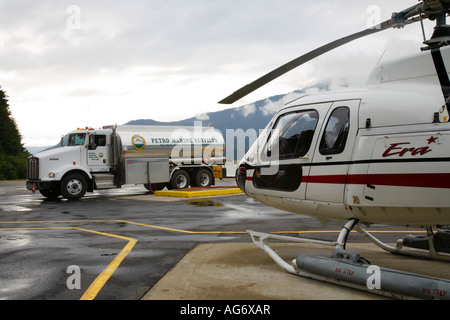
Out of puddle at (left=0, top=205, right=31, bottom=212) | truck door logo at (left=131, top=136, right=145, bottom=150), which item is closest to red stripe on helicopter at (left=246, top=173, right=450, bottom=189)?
puddle at (left=0, top=205, right=31, bottom=212)

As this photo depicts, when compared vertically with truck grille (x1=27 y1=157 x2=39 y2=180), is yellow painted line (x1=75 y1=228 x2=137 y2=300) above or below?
below

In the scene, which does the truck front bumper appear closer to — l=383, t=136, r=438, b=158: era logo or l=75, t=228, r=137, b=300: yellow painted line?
l=75, t=228, r=137, b=300: yellow painted line

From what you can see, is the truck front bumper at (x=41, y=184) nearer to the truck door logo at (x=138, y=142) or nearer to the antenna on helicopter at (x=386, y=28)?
the truck door logo at (x=138, y=142)

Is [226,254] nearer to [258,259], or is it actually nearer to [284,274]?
[258,259]

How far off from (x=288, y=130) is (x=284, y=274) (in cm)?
205

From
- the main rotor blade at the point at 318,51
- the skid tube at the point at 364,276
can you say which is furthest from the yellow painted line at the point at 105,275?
the main rotor blade at the point at 318,51

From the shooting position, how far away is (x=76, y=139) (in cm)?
1814

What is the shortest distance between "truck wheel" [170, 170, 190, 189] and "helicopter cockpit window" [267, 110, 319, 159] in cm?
1447

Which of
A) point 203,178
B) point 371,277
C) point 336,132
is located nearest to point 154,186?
point 203,178

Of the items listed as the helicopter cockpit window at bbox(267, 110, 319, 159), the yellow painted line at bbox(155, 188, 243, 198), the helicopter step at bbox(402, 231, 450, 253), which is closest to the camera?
the helicopter cockpit window at bbox(267, 110, 319, 159)

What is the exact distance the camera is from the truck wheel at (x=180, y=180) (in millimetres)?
20531

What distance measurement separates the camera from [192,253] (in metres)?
6.94

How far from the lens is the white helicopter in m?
4.89

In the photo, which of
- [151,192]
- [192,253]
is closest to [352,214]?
[192,253]
